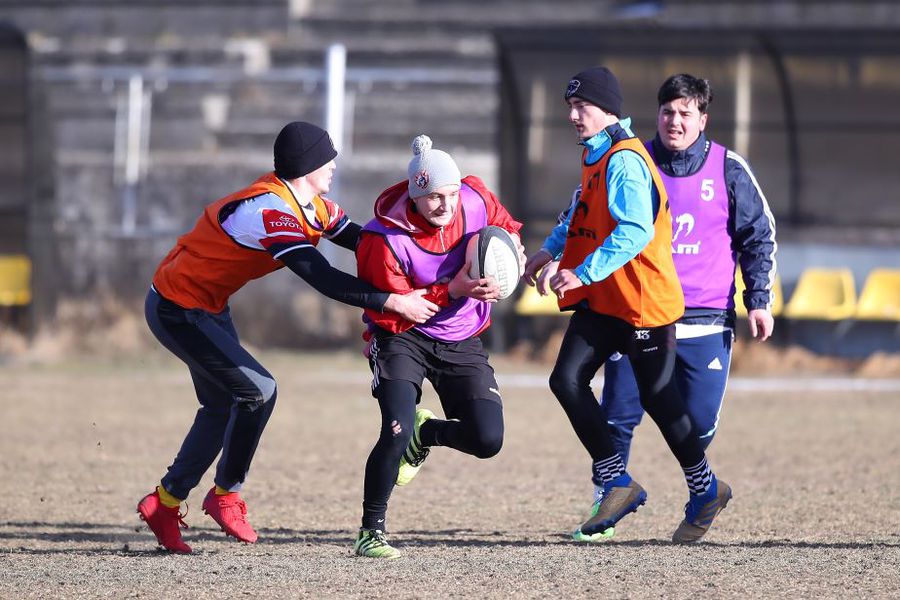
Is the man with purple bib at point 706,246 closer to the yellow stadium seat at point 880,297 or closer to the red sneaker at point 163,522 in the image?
the red sneaker at point 163,522

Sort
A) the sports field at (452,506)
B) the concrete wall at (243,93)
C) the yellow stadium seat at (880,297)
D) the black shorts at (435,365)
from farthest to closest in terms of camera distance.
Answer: the concrete wall at (243,93) → the yellow stadium seat at (880,297) → the black shorts at (435,365) → the sports field at (452,506)

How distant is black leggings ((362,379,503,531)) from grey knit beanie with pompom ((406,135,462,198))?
85cm

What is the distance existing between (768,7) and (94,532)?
18822 millimetres

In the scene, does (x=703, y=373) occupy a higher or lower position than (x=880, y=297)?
higher

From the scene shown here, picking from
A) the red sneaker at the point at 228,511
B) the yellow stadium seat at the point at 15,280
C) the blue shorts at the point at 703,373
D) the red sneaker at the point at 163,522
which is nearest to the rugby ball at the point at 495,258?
the blue shorts at the point at 703,373

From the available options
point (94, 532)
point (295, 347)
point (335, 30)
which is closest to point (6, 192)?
point (295, 347)

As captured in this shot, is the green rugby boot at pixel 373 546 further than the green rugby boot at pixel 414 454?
No

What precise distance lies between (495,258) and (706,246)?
4.14ft

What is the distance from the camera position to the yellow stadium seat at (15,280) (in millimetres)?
17281

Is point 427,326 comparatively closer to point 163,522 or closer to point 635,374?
point 635,374

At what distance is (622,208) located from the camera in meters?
6.13

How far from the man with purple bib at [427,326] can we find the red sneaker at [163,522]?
0.89 meters

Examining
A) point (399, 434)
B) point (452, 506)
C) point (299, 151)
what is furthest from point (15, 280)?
point (399, 434)

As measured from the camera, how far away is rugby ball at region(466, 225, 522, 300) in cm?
600
